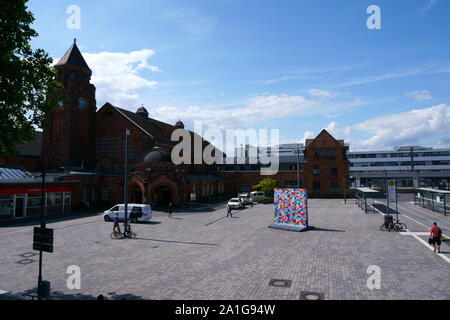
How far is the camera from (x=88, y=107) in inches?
1784

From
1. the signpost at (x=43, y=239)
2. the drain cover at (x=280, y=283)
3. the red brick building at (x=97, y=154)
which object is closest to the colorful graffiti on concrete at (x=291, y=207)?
the drain cover at (x=280, y=283)

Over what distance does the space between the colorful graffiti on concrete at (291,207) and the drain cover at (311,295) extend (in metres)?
12.9

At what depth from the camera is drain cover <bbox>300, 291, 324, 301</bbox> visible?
9.84 m

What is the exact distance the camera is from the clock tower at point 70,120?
42500 millimetres

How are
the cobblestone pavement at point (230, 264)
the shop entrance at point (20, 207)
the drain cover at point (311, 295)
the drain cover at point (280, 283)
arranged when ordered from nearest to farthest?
the drain cover at point (311, 295)
the cobblestone pavement at point (230, 264)
the drain cover at point (280, 283)
the shop entrance at point (20, 207)

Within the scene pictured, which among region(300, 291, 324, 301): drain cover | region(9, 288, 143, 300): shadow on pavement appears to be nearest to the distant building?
region(300, 291, 324, 301): drain cover

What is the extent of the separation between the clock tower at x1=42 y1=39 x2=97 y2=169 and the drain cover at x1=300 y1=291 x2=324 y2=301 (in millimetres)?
40911

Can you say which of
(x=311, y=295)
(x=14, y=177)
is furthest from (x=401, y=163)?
(x=14, y=177)

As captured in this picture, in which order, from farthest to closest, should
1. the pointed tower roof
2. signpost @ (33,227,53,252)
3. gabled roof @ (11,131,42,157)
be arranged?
gabled roof @ (11,131,42,157) → the pointed tower roof → signpost @ (33,227,53,252)

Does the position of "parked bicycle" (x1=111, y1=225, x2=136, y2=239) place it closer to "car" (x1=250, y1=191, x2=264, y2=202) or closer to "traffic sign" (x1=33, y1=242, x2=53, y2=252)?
"traffic sign" (x1=33, y1=242, x2=53, y2=252)

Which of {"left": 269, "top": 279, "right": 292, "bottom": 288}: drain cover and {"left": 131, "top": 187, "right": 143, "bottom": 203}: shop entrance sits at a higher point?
{"left": 131, "top": 187, "right": 143, "bottom": 203}: shop entrance

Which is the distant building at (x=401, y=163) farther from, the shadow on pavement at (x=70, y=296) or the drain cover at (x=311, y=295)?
the shadow on pavement at (x=70, y=296)
